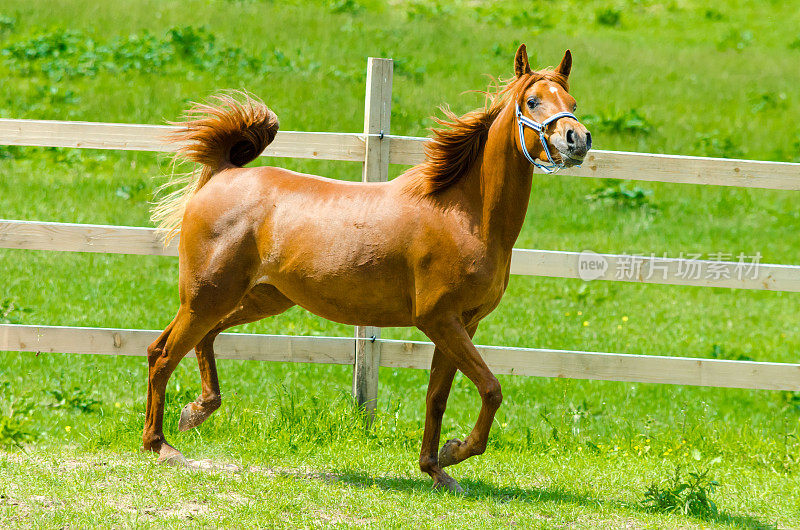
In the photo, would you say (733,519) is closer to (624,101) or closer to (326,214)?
(326,214)

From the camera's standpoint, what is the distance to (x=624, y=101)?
43.0 feet

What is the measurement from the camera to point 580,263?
5355 mm

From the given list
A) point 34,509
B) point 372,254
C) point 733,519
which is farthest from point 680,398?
point 34,509

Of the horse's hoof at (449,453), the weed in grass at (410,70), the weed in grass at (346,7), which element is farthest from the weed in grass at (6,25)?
the horse's hoof at (449,453)

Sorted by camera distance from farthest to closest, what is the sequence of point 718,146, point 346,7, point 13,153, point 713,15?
point 713,15 < point 346,7 < point 718,146 < point 13,153

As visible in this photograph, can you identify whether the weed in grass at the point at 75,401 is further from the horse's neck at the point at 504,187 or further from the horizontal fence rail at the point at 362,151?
the horse's neck at the point at 504,187

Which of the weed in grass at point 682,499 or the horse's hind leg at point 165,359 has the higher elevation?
the horse's hind leg at point 165,359

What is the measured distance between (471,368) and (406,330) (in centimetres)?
386

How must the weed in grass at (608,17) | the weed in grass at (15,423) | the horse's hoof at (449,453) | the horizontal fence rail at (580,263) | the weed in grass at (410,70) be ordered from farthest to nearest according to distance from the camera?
the weed in grass at (608,17)
the weed in grass at (410,70)
the horizontal fence rail at (580,263)
the weed in grass at (15,423)
the horse's hoof at (449,453)

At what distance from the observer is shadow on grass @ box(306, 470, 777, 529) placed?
14.5 feet

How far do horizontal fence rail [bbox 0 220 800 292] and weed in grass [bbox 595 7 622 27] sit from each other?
1257 centimetres

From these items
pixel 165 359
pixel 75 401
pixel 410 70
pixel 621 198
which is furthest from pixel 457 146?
pixel 410 70

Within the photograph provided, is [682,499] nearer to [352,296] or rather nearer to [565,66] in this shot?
[352,296]

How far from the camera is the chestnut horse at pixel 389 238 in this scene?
4184mm
